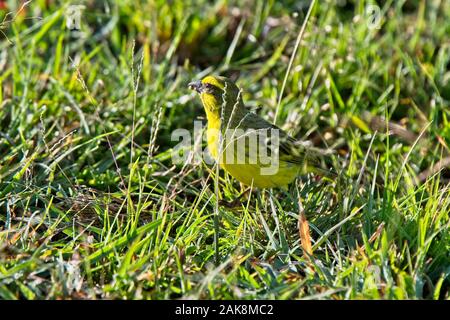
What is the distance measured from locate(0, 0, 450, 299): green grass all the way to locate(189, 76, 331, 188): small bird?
0.43ft

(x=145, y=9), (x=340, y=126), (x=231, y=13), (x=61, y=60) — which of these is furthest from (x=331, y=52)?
(x=61, y=60)

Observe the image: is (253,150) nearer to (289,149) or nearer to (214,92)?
(289,149)

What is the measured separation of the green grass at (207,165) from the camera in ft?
10.9

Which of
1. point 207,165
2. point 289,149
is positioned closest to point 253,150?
point 289,149

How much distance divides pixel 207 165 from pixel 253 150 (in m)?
0.43

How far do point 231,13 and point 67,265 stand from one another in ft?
11.7

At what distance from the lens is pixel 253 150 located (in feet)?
14.1

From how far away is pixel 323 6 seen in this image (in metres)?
6.21

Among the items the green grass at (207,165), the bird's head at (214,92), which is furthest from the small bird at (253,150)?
the green grass at (207,165)

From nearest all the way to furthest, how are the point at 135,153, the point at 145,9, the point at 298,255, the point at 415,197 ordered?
the point at 298,255
the point at 415,197
the point at 135,153
the point at 145,9

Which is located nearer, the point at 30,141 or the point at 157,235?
the point at 157,235

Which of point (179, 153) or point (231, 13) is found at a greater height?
point (231, 13)

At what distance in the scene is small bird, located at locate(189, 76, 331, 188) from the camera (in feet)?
13.9

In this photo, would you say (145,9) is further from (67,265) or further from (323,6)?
(67,265)
